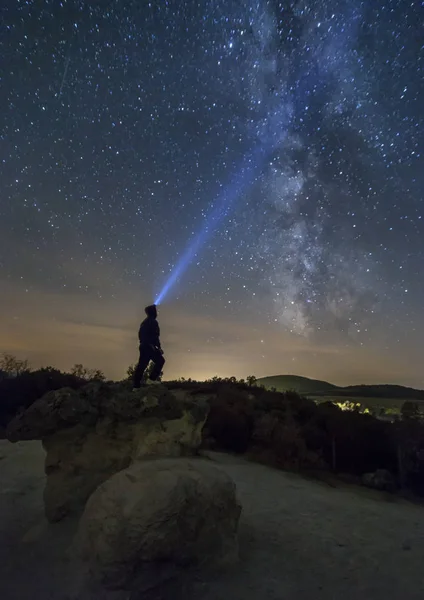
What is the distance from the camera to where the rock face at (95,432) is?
6594 millimetres

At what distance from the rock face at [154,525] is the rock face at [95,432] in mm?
1486

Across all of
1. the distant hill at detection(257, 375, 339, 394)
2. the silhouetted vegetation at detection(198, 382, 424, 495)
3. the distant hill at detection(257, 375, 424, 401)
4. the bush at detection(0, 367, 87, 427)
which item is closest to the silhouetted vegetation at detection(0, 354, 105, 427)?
the bush at detection(0, 367, 87, 427)

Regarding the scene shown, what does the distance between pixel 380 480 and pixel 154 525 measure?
31.5 ft

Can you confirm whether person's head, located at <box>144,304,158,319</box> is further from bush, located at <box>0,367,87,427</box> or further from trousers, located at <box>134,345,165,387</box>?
bush, located at <box>0,367,87,427</box>

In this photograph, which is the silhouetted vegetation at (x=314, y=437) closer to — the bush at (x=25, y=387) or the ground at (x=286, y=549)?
the bush at (x=25, y=387)


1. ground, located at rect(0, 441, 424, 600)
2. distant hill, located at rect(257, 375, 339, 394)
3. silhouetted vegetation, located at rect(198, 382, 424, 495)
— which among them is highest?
distant hill, located at rect(257, 375, 339, 394)

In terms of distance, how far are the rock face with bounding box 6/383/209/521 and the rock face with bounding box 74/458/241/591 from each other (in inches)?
58.5

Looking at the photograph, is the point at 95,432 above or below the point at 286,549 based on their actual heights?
above

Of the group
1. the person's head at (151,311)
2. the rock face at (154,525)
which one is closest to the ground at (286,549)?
the rock face at (154,525)

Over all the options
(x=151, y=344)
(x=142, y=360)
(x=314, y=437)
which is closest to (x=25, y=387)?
(x=142, y=360)

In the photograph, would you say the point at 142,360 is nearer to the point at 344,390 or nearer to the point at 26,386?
the point at 26,386

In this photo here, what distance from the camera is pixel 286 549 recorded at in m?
5.82

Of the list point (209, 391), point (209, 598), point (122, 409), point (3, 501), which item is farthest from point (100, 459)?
point (209, 391)

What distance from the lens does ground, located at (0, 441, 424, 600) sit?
15.4 ft
